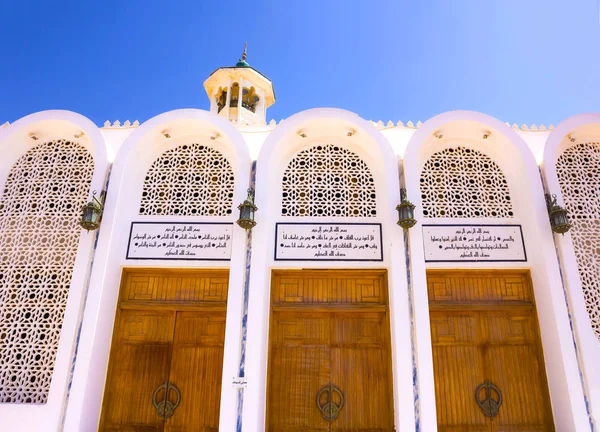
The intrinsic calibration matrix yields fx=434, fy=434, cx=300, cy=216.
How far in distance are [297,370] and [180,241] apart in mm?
2266

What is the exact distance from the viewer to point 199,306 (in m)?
5.67

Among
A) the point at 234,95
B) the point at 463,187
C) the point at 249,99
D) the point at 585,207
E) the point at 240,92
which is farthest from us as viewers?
the point at 249,99

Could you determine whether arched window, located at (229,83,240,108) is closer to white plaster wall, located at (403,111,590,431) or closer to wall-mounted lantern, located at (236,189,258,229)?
wall-mounted lantern, located at (236,189,258,229)

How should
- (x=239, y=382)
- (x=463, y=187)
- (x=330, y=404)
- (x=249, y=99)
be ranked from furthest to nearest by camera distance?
(x=249, y=99) → (x=463, y=187) → (x=330, y=404) → (x=239, y=382)

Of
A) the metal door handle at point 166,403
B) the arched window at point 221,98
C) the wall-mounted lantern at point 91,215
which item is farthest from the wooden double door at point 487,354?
the arched window at point 221,98

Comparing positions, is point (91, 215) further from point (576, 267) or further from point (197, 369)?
point (576, 267)

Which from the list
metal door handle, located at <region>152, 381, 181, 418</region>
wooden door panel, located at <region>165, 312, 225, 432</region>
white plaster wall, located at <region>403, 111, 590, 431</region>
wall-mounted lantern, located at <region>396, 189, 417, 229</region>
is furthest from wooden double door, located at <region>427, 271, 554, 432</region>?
metal door handle, located at <region>152, 381, 181, 418</region>

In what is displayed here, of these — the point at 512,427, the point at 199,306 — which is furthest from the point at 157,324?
the point at 512,427

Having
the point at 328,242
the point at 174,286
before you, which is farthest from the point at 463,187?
the point at 174,286

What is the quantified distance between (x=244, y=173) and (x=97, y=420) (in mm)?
3535

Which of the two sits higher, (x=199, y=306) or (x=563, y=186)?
(x=563, y=186)

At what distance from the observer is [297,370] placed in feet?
18.0

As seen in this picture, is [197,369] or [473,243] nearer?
[197,369]

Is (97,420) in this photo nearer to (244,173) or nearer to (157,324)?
(157,324)
